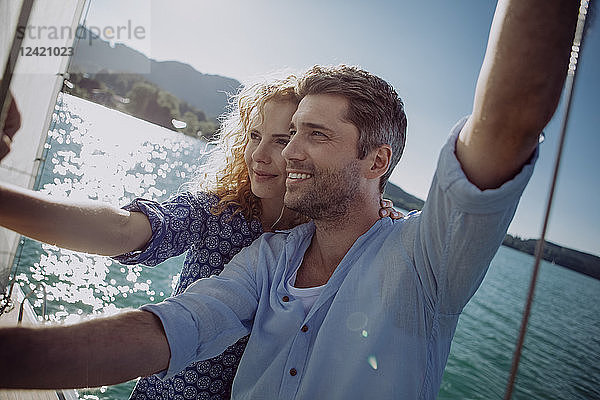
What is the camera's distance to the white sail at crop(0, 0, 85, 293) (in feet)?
3.58

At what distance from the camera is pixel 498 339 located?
21.8 m

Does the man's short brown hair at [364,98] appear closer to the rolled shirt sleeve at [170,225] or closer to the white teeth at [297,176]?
the white teeth at [297,176]

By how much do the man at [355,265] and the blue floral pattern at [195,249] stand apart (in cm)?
21

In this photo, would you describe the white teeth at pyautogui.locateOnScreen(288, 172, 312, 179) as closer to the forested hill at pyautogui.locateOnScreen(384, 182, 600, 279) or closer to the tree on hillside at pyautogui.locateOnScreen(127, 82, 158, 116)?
the forested hill at pyautogui.locateOnScreen(384, 182, 600, 279)

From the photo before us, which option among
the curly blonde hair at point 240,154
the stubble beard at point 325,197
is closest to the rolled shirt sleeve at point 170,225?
the curly blonde hair at point 240,154

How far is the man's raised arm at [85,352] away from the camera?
34.8 inches

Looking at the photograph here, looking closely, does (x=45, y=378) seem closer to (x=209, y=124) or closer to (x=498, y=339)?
(x=498, y=339)

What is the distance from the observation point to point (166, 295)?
513 inches

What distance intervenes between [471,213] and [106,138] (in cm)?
5886

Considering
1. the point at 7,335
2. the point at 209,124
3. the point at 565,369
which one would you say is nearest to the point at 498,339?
the point at 565,369

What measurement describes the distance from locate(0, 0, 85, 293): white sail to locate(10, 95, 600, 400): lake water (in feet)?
1.91

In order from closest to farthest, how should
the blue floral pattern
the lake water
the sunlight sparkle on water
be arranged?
the blue floral pattern → the sunlight sparkle on water → the lake water

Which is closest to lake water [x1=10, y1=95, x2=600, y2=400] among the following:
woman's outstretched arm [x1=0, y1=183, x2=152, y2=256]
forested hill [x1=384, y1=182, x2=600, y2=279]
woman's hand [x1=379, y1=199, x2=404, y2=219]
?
woman's outstretched arm [x1=0, y1=183, x2=152, y2=256]

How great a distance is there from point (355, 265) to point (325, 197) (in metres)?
0.42
